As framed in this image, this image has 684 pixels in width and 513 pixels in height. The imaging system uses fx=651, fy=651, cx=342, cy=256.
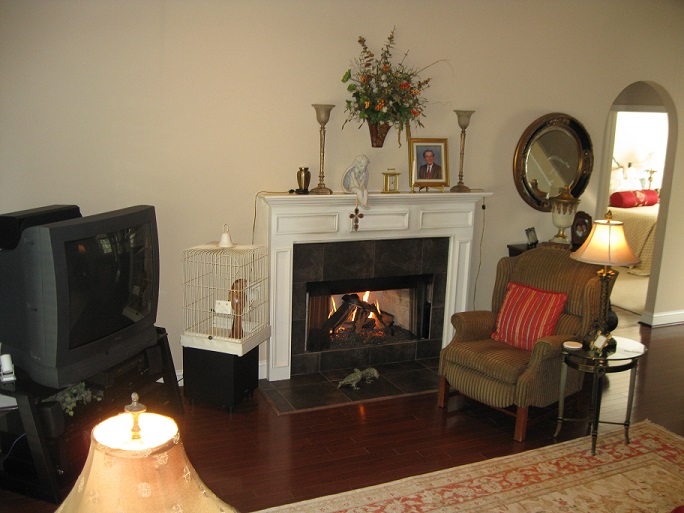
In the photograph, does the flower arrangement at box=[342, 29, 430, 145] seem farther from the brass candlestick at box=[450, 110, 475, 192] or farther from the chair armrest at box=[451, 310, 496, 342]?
the chair armrest at box=[451, 310, 496, 342]

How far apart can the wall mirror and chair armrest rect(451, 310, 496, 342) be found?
149 centimetres

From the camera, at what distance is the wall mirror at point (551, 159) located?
5.39 m

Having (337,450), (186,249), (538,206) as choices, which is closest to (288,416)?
(337,450)

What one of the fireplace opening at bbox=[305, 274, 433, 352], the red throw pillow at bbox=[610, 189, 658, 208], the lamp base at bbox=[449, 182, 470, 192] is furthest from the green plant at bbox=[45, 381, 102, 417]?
the red throw pillow at bbox=[610, 189, 658, 208]

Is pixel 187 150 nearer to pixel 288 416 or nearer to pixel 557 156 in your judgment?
pixel 288 416

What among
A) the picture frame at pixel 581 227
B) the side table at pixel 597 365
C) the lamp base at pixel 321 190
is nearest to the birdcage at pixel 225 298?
the lamp base at pixel 321 190

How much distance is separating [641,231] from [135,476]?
801cm

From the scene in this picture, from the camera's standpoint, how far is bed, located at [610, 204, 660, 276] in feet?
26.2

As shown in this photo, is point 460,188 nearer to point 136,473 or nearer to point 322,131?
point 322,131

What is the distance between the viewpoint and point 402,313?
5.30 m

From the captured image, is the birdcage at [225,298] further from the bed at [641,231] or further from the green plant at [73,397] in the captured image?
the bed at [641,231]

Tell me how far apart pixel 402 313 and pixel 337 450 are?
1742mm

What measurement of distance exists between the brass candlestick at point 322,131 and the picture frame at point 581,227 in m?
2.35

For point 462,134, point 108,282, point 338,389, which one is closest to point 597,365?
point 338,389
